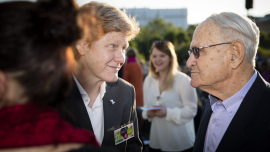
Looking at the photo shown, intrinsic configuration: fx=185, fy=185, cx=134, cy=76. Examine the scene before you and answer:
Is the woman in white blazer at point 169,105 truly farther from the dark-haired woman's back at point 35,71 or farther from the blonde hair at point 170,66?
the dark-haired woman's back at point 35,71

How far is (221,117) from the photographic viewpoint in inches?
67.7

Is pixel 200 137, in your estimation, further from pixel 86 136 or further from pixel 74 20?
pixel 74 20

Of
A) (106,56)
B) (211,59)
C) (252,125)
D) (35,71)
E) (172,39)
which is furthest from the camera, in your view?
(172,39)

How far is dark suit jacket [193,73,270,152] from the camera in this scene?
1.39 m

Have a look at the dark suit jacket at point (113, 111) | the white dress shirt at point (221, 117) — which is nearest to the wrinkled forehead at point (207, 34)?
the white dress shirt at point (221, 117)

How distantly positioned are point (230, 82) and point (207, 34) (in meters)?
0.48

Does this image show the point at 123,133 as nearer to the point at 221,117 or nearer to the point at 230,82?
the point at 221,117

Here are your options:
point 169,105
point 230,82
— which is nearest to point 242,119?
point 230,82

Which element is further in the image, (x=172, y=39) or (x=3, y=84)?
(x=172, y=39)

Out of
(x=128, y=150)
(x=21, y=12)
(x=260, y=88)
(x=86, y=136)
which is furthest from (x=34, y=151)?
(x=260, y=88)

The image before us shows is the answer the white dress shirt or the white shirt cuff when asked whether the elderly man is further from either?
the white shirt cuff

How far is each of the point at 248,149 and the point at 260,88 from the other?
1.65 feet

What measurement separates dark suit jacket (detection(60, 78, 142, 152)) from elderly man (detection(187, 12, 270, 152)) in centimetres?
67

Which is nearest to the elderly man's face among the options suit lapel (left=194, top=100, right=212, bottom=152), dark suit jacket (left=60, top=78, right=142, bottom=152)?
suit lapel (left=194, top=100, right=212, bottom=152)
